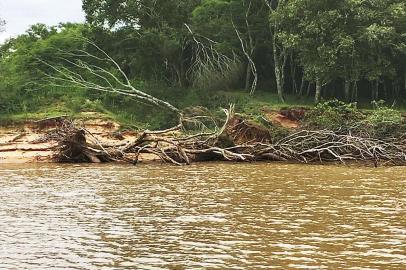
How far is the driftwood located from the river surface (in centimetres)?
417

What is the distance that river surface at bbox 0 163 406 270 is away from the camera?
742 cm

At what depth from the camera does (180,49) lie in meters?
36.0

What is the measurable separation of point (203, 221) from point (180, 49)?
2704cm

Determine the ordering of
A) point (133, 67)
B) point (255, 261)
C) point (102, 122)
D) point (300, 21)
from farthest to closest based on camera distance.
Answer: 1. point (133, 67)
2. point (300, 21)
3. point (102, 122)
4. point (255, 261)

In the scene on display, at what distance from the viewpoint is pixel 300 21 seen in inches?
1300

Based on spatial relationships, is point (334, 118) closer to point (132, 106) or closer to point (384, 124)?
point (384, 124)

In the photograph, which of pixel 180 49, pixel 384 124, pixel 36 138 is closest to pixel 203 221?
pixel 384 124

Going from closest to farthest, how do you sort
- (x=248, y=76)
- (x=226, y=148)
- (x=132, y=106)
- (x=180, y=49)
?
(x=226, y=148), (x=132, y=106), (x=180, y=49), (x=248, y=76)

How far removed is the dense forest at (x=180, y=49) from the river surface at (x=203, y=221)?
1528 centimetres

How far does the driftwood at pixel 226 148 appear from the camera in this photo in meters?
21.7

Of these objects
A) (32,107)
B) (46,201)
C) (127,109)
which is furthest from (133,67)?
(46,201)

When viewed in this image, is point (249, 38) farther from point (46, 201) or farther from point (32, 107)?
point (46, 201)

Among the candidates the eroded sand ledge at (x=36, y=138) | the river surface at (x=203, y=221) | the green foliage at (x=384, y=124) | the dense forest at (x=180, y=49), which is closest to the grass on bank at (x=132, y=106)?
the dense forest at (x=180, y=49)

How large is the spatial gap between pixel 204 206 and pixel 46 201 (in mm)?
3820
